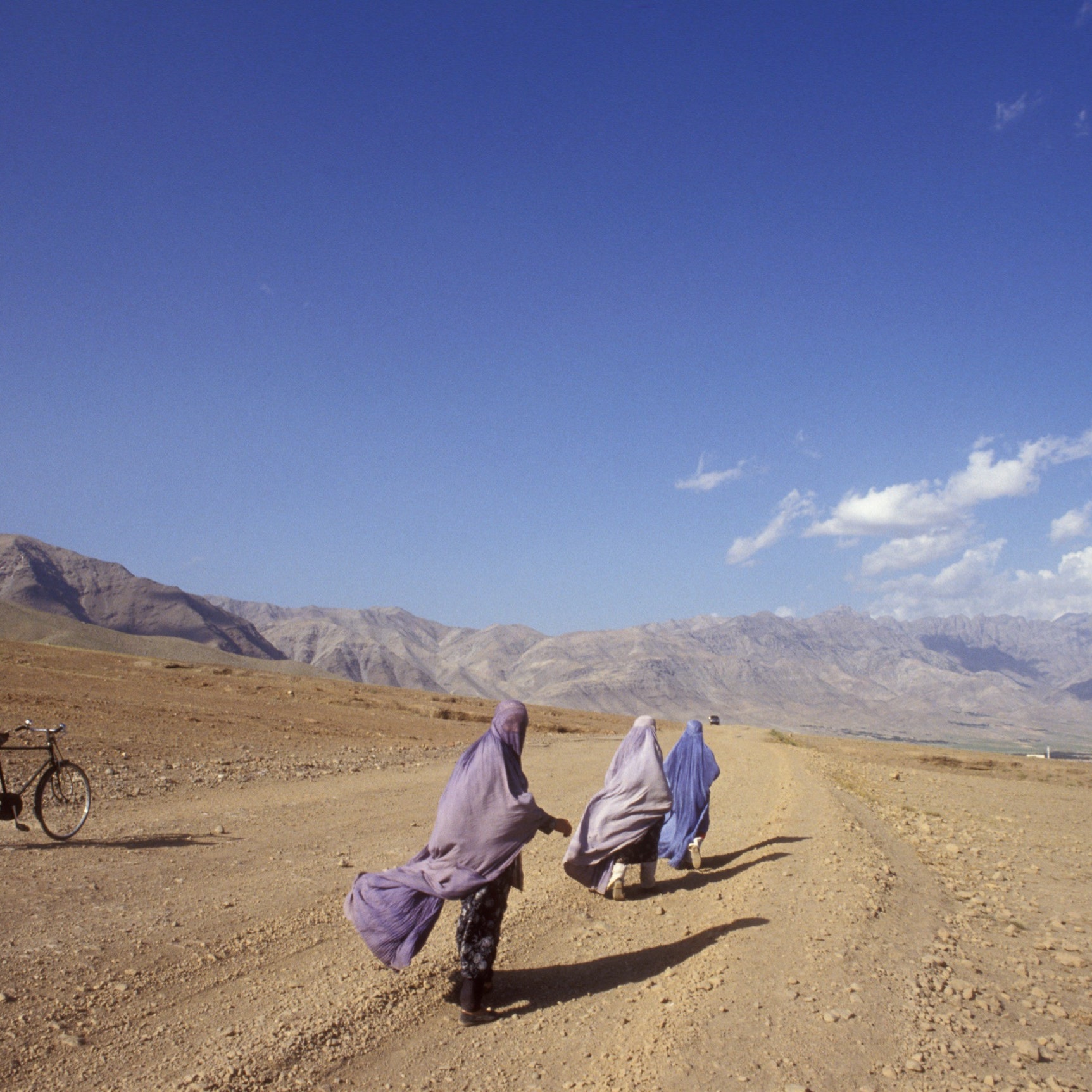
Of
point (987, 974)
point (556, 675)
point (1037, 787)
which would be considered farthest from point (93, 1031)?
point (556, 675)

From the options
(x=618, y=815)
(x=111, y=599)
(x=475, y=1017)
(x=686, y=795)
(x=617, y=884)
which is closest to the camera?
(x=475, y=1017)

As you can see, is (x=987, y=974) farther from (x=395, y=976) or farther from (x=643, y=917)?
(x=395, y=976)

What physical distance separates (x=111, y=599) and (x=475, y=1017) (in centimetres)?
14605

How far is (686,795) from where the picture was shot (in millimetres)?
10070

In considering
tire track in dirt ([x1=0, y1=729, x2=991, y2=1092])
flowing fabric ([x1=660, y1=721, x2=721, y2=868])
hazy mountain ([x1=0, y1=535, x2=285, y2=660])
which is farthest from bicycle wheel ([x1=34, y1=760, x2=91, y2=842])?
hazy mountain ([x1=0, y1=535, x2=285, y2=660])

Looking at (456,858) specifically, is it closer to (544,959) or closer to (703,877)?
(544,959)

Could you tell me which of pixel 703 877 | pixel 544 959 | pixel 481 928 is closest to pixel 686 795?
pixel 703 877

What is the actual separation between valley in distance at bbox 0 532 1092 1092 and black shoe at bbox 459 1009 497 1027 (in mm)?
82

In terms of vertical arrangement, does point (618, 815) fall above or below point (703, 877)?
above

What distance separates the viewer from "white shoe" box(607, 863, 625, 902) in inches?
328

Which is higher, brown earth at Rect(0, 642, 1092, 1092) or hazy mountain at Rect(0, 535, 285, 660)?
hazy mountain at Rect(0, 535, 285, 660)

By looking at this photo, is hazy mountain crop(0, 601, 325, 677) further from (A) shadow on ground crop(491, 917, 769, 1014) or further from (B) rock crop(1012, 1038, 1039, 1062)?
(B) rock crop(1012, 1038, 1039, 1062)

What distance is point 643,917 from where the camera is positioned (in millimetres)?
7723

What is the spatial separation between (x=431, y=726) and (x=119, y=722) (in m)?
12.7
